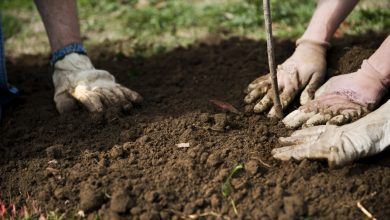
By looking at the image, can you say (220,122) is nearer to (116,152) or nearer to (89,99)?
(116,152)

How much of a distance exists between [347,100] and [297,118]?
258 mm

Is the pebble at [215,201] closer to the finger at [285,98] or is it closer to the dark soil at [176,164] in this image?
the dark soil at [176,164]

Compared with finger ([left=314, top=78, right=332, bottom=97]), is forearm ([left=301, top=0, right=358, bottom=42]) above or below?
above

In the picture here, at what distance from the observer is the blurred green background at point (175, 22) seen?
151 inches

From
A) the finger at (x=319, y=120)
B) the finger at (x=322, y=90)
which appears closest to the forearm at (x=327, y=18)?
the finger at (x=322, y=90)

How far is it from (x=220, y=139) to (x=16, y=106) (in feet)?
4.72

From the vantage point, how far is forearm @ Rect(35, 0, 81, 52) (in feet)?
10.1

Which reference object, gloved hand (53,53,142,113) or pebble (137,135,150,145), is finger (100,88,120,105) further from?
pebble (137,135,150,145)

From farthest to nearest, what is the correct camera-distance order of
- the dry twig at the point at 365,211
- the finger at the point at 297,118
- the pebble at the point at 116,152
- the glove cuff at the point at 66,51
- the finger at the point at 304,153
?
the glove cuff at the point at 66,51
the finger at the point at 297,118
the pebble at the point at 116,152
the finger at the point at 304,153
the dry twig at the point at 365,211

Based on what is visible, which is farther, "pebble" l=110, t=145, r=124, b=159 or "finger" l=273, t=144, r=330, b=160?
"pebble" l=110, t=145, r=124, b=159

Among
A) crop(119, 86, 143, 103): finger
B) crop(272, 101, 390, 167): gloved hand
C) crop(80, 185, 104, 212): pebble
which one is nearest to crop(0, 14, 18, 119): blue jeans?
crop(119, 86, 143, 103): finger

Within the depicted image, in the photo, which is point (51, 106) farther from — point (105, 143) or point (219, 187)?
point (219, 187)

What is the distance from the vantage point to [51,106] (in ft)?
9.68

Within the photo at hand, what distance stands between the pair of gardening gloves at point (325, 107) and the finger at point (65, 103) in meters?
0.99
